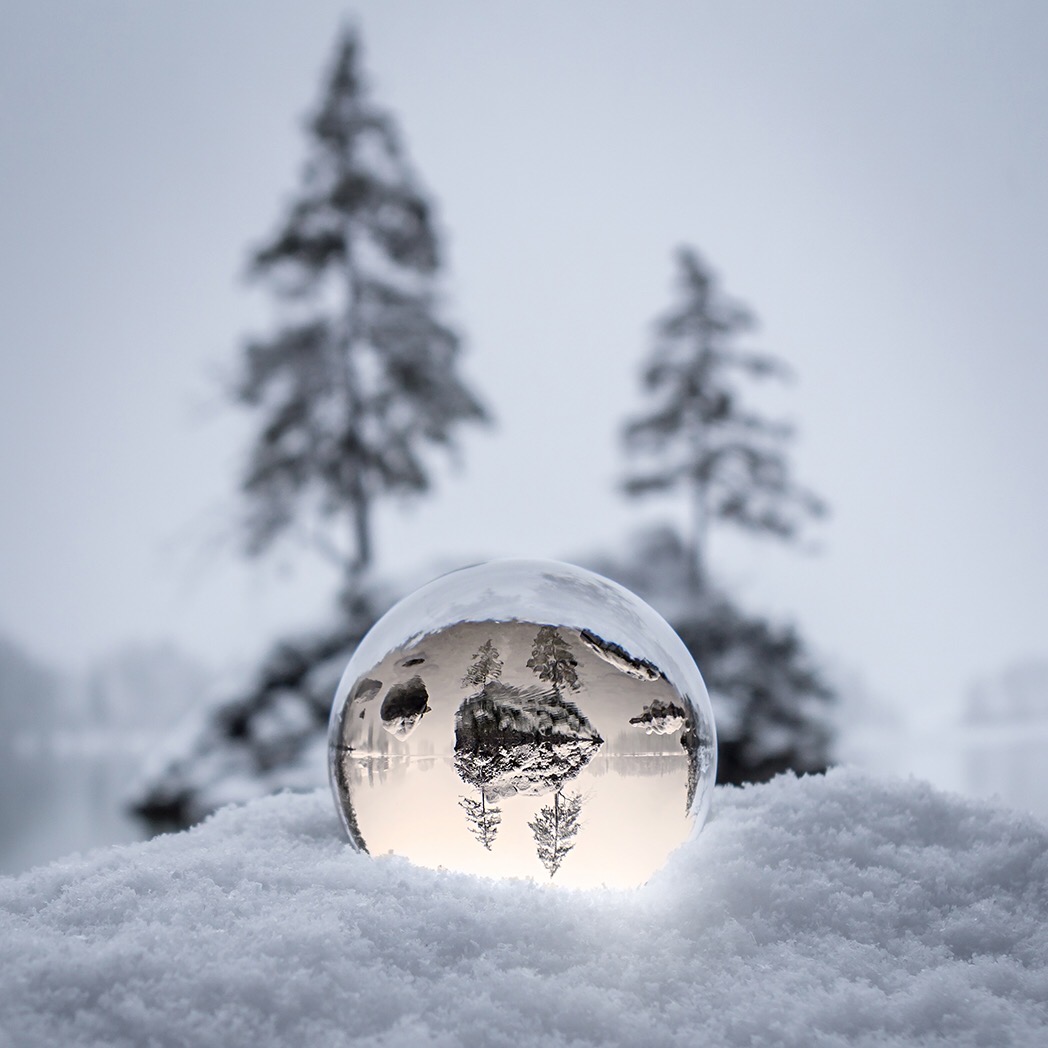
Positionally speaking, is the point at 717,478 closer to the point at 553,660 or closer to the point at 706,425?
the point at 706,425

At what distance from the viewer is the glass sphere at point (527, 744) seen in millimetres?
2207

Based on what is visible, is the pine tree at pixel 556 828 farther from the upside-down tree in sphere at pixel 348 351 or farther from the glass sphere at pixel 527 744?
the upside-down tree in sphere at pixel 348 351

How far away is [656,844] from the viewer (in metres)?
2.33

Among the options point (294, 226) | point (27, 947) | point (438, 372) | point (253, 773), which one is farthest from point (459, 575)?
point (294, 226)

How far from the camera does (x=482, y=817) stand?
87.4 inches

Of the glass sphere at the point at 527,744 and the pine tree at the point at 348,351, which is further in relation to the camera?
the pine tree at the point at 348,351

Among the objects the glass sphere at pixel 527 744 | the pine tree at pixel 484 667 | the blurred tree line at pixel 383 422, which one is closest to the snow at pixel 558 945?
the glass sphere at pixel 527 744

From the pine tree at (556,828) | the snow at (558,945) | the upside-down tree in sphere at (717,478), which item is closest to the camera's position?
the snow at (558,945)

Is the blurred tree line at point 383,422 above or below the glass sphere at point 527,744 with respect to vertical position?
above

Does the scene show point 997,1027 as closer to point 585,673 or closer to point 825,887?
point 825,887

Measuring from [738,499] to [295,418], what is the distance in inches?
271

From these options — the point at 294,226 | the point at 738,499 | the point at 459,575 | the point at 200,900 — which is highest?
the point at 294,226

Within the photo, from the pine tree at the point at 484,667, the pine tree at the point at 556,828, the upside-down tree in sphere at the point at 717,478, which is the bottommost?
the pine tree at the point at 556,828

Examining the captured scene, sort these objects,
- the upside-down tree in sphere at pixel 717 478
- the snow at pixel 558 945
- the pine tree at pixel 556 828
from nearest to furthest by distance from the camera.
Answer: the snow at pixel 558 945
the pine tree at pixel 556 828
the upside-down tree in sphere at pixel 717 478
